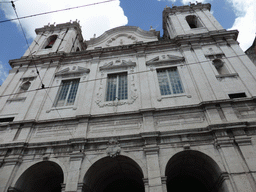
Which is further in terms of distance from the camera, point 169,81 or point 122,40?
point 122,40

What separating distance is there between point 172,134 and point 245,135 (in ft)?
10.4

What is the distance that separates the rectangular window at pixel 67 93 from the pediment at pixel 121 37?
484 centimetres

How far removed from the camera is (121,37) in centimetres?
1688

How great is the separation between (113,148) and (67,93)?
221 inches

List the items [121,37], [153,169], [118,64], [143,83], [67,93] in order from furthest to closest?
[121,37] < [118,64] < [67,93] < [143,83] < [153,169]

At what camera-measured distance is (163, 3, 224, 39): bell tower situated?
1491 centimetres

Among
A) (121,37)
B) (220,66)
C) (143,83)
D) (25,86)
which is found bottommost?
(143,83)

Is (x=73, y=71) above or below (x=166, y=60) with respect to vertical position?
above

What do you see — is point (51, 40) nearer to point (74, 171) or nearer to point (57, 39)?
point (57, 39)

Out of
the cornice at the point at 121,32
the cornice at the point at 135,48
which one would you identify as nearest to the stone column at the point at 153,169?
the cornice at the point at 135,48

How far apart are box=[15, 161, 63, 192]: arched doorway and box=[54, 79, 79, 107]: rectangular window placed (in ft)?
12.7

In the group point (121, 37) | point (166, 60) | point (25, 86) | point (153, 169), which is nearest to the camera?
point (153, 169)

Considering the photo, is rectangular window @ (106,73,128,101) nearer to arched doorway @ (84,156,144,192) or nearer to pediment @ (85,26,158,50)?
arched doorway @ (84,156,144,192)

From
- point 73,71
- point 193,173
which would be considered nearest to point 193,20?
point 73,71
